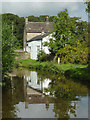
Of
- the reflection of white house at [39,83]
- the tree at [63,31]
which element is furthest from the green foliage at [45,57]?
the reflection of white house at [39,83]

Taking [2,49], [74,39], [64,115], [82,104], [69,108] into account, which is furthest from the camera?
[74,39]

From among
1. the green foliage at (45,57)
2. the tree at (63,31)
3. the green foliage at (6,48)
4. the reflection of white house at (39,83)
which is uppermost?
the tree at (63,31)

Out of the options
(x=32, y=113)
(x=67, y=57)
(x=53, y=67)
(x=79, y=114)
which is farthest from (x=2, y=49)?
(x=67, y=57)

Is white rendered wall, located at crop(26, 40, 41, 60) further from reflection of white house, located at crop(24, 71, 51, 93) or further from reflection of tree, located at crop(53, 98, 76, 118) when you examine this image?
reflection of tree, located at crop(53, 98, 76, 118)

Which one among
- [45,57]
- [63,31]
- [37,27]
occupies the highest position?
[37,27]

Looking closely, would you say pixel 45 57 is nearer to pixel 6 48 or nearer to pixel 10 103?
pixel 6 48

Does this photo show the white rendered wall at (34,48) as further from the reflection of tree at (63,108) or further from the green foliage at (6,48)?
the reflection of tree at (63,108)

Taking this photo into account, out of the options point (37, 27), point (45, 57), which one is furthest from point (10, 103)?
point (37, 27)

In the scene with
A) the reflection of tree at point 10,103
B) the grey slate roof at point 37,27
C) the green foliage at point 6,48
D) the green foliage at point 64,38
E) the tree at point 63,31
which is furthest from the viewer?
the grey slate roof at point 37,27

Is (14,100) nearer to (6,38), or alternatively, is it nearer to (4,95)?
(4,95)

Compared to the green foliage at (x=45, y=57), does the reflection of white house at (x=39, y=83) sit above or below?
below

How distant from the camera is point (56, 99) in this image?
33.0 feet

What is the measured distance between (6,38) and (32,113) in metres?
7.22

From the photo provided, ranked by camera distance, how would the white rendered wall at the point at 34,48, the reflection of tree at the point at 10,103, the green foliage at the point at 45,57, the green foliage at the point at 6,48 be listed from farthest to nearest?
the white rendered wall at the point at 34,48 → the green foliage at the point at 45,57 → the green foliage at the point at 6,48 → the reflection of tree at the point at 10,103
